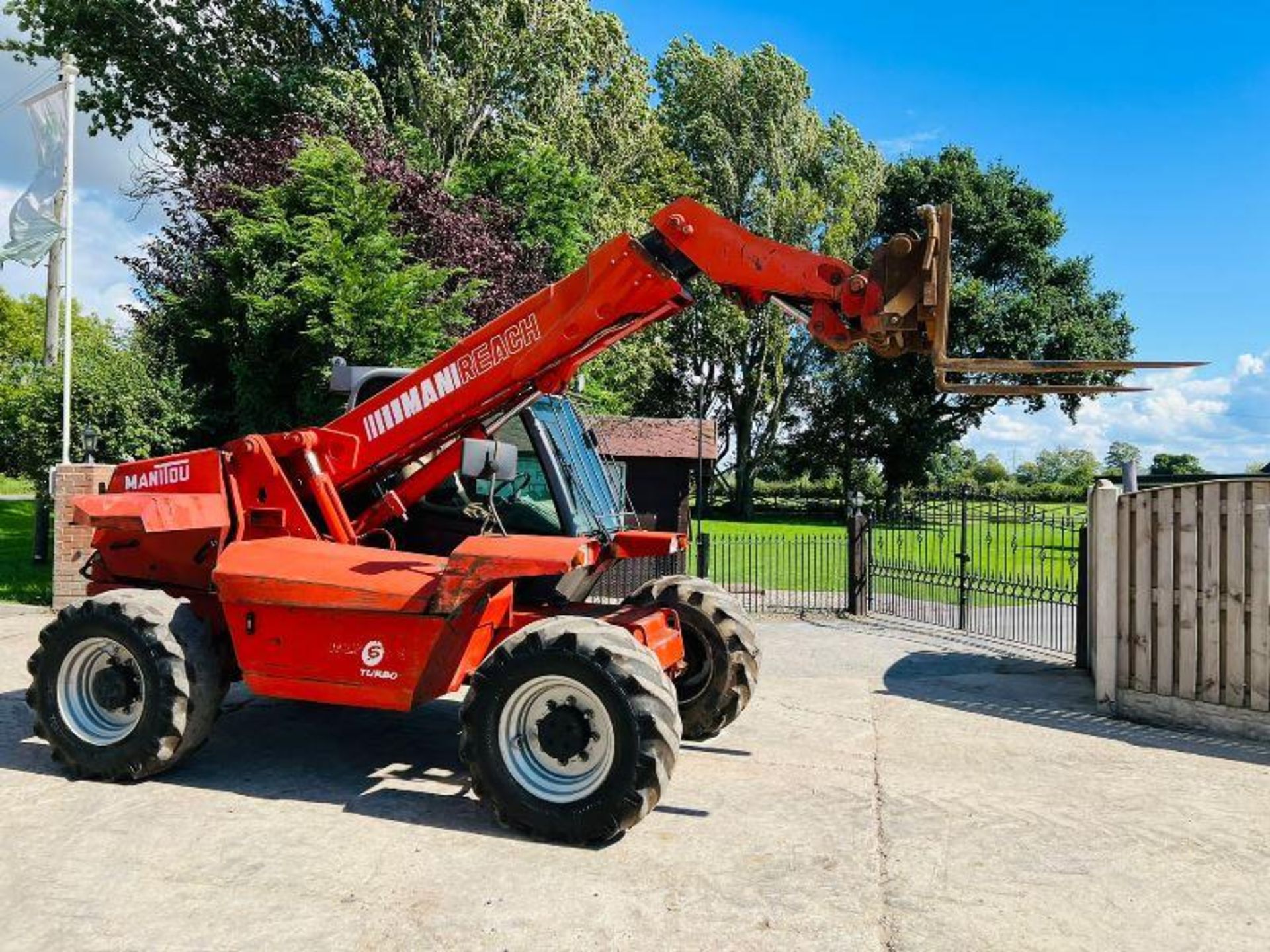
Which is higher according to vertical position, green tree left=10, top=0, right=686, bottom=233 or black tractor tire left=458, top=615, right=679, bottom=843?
green tree left=10, top=0, right=686, bottom=233

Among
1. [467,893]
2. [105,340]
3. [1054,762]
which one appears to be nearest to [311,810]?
[467,893]

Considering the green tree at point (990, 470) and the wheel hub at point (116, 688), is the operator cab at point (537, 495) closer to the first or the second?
the wheel hub at point (116, 688)

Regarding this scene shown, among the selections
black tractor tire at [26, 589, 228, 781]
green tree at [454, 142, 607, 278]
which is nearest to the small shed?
green tree at [454, 142, 607, 278]

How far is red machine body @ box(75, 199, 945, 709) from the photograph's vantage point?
5617 mm

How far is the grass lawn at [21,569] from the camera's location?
1385 cm

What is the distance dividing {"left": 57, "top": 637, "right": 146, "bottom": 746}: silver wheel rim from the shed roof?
10953mm

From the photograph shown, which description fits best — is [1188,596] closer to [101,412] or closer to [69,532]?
[69,532]

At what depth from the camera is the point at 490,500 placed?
18.9 feet

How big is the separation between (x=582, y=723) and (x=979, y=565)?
30.7 ft

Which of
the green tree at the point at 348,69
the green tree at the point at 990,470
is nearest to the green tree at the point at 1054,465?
the green tree at the point at 990,470

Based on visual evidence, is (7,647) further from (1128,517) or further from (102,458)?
(1128,517)

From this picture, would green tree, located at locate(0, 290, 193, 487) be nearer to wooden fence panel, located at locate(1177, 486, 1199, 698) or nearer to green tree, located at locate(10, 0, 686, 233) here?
green tree, located at locate(10, 0, 686, 233)

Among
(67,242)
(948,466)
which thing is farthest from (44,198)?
(948,466)

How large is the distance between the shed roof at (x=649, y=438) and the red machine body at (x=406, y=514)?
10.1 meters
